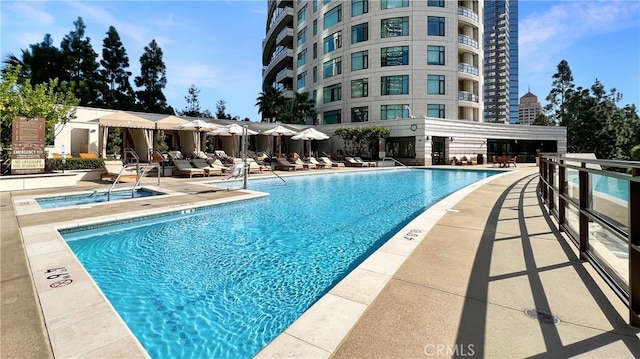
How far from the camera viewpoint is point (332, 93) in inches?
1539

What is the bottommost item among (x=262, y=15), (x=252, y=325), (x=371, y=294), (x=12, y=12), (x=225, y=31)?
(x=252, y=325)

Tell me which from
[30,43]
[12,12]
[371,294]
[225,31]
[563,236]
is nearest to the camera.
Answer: [371,294]

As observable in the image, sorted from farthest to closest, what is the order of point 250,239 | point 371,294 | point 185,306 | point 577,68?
point 577,68 < point 250,239 < point 185,306 < point 371,294

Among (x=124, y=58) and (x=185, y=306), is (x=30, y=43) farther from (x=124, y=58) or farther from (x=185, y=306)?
(x=185, y=306)

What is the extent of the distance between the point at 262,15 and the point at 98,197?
2582 inches

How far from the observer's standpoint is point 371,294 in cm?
324

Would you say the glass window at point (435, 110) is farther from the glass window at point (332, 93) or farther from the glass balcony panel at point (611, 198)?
the glass balcony panel at point (611, 198)

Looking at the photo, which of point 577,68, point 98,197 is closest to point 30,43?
point 98,197

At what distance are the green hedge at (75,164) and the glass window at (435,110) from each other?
30.0m

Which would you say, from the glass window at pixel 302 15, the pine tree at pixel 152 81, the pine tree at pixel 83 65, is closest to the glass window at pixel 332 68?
the glass window at pixel 302 15

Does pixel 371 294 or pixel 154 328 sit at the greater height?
pixel 371 294

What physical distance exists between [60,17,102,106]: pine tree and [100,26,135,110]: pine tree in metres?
1.57

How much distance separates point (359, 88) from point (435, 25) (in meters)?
10.4

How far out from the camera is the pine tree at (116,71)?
39750 mm
